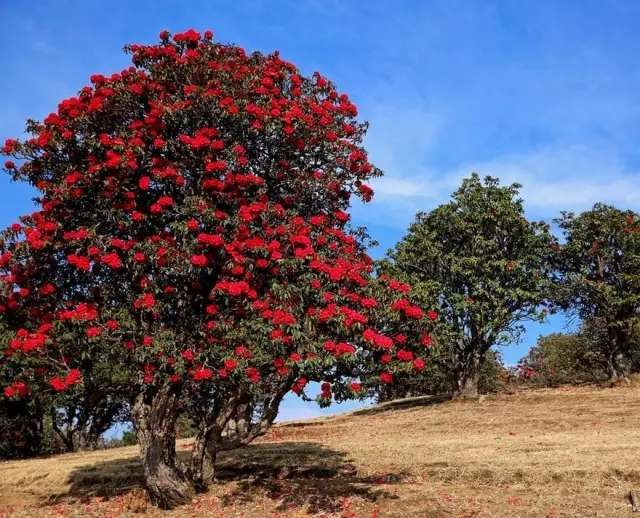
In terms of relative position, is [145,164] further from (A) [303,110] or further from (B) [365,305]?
(B) [365,305]

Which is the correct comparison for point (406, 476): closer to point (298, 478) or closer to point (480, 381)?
point (298, 478)

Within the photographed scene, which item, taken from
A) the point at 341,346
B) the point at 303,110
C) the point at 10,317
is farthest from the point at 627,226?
the point at 10,317

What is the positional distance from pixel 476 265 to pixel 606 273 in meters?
11.0

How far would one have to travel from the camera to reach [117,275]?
17.8 metres

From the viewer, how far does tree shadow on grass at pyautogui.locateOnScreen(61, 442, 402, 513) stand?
18016 mm

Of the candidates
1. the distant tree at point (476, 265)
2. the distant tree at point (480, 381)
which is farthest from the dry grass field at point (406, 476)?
the distant tree at point (480, 381)

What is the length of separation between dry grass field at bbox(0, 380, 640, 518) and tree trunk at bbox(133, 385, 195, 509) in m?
0.44

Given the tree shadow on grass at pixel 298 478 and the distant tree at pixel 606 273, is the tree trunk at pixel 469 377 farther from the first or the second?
the tree shadow on grass at pixel 298 478

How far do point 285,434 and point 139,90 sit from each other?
2436cm

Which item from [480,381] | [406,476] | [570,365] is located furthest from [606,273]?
[406,476]

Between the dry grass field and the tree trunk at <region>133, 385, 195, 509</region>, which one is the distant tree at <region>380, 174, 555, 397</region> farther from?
Answer: the tree trunk at <region>133, 385, 195, 509</region>

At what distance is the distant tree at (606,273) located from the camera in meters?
42.3

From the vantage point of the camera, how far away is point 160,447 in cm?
1775

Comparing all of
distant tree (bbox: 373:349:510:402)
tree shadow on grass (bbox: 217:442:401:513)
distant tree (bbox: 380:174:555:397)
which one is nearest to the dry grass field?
tree shadow on grass (bbox: 217:442:401:513)
